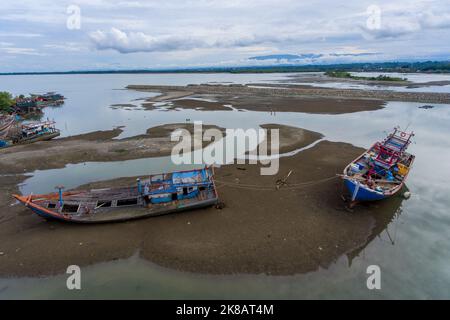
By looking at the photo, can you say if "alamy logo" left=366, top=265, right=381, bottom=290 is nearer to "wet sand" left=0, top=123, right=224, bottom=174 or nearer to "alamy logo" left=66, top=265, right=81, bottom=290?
"alamy logo" left=66, top=265, right=81, bottom=290

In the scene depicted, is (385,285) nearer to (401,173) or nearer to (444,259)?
(444,259)

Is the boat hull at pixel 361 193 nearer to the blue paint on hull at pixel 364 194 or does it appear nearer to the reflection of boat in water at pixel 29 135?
the blue paint on hull at pixel 364 194

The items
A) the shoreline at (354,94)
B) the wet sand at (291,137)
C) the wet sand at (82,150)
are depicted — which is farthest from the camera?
the shoreline at (354,94)

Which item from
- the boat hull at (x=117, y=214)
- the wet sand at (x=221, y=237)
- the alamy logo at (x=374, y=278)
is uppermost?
the boat hull at (x=117, y=214)

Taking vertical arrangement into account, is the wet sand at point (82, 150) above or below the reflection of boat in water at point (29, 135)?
below

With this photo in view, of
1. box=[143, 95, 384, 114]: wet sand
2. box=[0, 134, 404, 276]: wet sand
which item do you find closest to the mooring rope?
box=[0, 134, 404, 276]: wet sand

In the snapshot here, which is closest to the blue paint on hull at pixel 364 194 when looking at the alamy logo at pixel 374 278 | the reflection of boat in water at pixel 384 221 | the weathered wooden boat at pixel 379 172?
the weathered wooden boat at pixel 379 172

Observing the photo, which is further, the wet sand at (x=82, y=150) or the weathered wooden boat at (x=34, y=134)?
the weathered wooden boat at (x=34, y=134)

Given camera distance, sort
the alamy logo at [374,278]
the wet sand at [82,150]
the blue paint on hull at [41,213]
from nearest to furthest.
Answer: the alamy logo at [374,278]
the blue paint on hull at [41,213]
the wet sand at [82,150]
